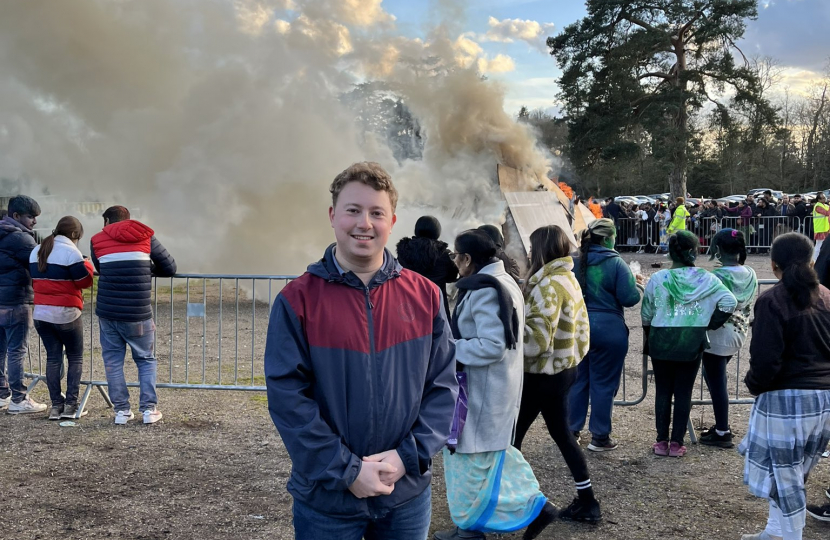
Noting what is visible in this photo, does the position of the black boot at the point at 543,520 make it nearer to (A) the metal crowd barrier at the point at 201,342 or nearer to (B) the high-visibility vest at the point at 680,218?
(A) the metal crowd barrier at the point at 201,342

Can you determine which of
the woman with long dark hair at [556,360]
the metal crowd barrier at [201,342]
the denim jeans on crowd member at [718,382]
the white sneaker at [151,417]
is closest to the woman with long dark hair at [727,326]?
the denim jeans on crowd member at [718,382]

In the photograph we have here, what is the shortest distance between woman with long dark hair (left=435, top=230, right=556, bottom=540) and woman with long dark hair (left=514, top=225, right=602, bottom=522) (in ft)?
1.23

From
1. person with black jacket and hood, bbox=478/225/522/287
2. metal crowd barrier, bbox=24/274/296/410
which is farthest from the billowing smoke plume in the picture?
person with black jacket and hood, bbox=478/225/522/287

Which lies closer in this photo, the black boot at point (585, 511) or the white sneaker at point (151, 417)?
the black boot at point (585, 511)

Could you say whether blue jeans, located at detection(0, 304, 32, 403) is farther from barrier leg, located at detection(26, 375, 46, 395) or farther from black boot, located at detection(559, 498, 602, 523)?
black boot, located at detection(559, 498, 602, 523)

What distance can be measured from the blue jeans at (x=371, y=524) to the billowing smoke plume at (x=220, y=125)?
407 inches

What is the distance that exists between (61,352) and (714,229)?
2002 centimetres

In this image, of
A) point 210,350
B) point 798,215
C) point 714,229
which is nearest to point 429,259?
point 210,350

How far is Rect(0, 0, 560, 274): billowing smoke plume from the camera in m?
12.4

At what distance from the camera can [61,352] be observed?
19.0 ft

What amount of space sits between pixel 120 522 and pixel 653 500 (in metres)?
3.22

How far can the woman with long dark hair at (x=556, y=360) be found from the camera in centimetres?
386

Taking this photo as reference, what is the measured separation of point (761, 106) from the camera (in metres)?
26.0

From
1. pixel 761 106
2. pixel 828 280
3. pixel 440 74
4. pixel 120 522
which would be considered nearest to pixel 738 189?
pixel 761 106
